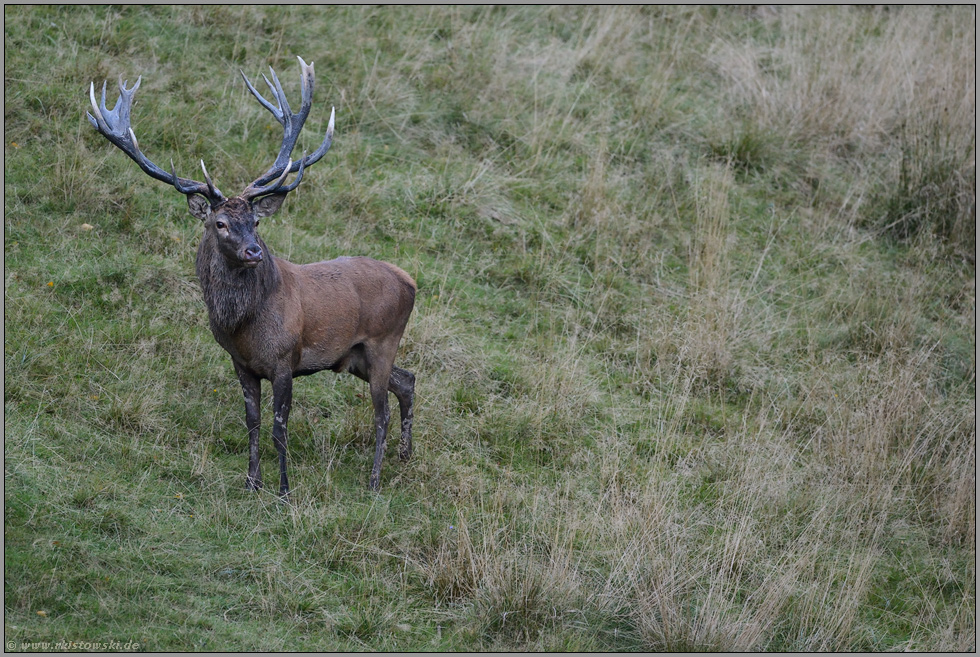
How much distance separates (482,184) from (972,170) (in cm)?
496

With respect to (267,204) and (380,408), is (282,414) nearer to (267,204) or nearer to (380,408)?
(380,408)

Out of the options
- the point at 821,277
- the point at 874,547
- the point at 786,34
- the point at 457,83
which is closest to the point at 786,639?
the point at 874,547

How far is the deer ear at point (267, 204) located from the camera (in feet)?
20.8

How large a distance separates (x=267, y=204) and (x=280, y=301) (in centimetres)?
58

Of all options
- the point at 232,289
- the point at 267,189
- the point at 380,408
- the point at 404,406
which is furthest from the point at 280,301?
the point at 404,406

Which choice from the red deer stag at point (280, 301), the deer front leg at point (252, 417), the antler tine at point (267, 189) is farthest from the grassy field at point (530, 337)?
the antler tine at point (267, 189)

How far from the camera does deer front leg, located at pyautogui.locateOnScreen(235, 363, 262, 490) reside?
6.52 m

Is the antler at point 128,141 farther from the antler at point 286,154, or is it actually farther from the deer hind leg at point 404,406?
the deer hind leg at point 404,406

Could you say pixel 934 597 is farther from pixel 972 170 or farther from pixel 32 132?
pixel 32 132

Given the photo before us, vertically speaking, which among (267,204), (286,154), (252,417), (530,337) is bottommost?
(530,337)

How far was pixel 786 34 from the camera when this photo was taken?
1229 centimetres

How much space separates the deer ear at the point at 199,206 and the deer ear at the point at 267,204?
265 mm

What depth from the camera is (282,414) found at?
6.50 metres

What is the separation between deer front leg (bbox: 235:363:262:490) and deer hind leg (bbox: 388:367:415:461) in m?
0.96
